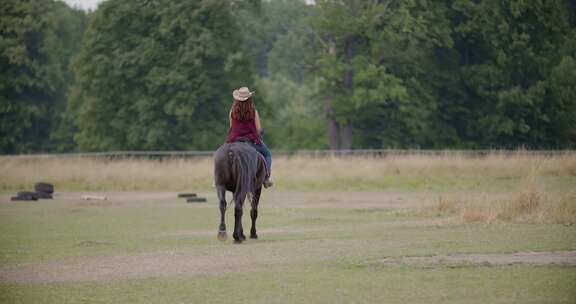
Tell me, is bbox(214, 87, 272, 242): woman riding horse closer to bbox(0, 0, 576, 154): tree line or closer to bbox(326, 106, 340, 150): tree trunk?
bbox(0, 0, 576, 154): tree line

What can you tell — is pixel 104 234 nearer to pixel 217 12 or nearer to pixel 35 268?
pixel 35 268

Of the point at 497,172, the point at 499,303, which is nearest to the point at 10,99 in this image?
the point at 497,172

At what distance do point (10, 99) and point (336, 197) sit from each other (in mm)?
48401

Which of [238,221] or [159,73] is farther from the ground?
[159,73]

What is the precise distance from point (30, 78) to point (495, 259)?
216 ft

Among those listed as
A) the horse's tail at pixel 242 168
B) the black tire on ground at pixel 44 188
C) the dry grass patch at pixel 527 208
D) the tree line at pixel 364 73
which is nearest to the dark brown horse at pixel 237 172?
the horse's tail at pixel 242 168

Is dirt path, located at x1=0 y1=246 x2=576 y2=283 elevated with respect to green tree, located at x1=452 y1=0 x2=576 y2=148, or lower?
lower

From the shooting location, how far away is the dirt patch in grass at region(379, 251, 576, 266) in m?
12.5

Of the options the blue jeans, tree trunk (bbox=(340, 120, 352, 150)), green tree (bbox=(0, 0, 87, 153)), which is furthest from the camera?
green tree (bbox=(0, 0, 87, 153))

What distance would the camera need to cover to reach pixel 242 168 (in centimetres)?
1580

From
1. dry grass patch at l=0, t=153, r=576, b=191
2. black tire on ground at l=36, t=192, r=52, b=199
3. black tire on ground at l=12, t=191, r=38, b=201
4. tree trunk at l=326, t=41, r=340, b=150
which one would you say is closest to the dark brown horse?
black tire on ground at l=12, t=191, r=38, b=201

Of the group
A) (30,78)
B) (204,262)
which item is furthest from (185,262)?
(30,78)

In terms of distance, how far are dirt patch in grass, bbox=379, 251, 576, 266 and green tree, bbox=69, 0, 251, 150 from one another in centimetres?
4777

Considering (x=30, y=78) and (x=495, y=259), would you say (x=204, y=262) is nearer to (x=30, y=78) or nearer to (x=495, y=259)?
(x=495, y=259)
